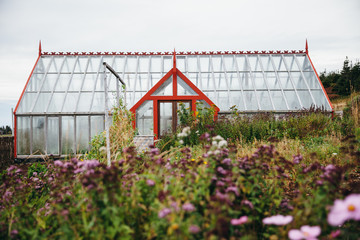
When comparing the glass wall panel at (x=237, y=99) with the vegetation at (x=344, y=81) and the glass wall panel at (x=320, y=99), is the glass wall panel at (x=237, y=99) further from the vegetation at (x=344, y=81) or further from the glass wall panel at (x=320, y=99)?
the vegetation at (x=344, y=81)

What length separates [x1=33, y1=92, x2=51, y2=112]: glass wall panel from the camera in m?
11.1

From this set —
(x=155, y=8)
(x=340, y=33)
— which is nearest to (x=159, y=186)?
(x=155, y=8)

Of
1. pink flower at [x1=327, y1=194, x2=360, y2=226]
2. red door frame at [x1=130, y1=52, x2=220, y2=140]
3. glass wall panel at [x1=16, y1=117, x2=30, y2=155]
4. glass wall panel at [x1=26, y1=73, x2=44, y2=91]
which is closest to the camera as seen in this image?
pink flower at [x1=327, y1=194, x2=360, y2=226]

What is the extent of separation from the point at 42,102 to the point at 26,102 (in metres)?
0.69

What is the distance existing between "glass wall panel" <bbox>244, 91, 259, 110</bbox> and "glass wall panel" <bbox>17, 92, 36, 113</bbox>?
1036 cm

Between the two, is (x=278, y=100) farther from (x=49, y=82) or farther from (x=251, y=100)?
(x=49, y=82)

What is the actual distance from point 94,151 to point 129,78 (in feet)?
22.7

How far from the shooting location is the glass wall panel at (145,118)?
34.6 feet

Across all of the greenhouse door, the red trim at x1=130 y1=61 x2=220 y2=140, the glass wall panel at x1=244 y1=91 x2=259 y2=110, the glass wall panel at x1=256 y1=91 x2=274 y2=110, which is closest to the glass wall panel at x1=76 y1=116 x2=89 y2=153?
the red trim at x1=130 y1=61 x2=220 y2=140

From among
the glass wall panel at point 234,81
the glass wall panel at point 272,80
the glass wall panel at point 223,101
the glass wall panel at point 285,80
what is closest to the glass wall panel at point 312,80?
the glass wall panel at point 285,80

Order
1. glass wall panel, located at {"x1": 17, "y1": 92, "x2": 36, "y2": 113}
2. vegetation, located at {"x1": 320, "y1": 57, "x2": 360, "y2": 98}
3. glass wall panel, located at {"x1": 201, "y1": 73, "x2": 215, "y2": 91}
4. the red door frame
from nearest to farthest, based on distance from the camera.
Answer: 1. the red door frame
2. glass wall panel, located at {"x1": 17, "y1": 92, "x2": 36, "y2": 113}
3. glass wall panel, located at {"x1": 201, "y1": 73, "x2": 215, "y2": 91}
4. vegetation, located at {"x1": 320, "y1": 57, "x2": 360, "y2": 98}

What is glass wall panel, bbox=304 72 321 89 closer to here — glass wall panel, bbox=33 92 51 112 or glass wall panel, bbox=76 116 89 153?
glass wall panel, bbox=76 116 89 153

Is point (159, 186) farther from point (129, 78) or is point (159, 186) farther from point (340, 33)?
point (340, 33)

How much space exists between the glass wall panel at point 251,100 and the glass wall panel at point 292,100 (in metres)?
1.66
